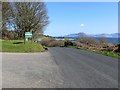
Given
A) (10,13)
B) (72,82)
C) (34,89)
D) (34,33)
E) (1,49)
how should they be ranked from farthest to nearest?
1. (34,33)
2. (10,13)
3. (1,49)
4. (72,82)
5. (34,89)

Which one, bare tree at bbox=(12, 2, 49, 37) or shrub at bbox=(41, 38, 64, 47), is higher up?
bare tree at bbox=(12, 2, 49, 37)

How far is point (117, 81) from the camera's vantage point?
1241cm

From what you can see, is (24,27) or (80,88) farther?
(24,27)

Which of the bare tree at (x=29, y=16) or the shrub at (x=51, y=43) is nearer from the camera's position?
the bare tree at (x=29, y=16)

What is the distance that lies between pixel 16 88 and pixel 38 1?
50.2 metres

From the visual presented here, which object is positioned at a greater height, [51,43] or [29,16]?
[29,16]

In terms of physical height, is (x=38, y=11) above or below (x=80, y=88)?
above

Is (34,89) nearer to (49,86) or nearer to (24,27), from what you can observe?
(49,86)

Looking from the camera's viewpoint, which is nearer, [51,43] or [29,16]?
[29,16]

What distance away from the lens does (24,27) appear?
59.5m

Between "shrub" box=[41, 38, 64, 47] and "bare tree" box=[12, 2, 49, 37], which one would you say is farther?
"shrub" box=[41, 38, 64, 47]

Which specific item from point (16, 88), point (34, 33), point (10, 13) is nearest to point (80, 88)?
point (16, 88)

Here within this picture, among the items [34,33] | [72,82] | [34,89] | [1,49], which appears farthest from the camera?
[34,33]

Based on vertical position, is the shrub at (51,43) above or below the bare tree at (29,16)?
below
